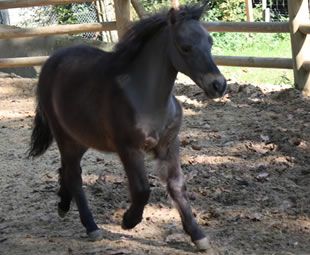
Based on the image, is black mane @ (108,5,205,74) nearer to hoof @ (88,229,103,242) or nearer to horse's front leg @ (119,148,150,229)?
horse's front leg @ (119,148,150,229)

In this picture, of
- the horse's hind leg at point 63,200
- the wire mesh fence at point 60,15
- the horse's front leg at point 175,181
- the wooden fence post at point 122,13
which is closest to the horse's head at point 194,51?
the horse's front leg at point 175,181

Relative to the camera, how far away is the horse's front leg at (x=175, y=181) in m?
3.71

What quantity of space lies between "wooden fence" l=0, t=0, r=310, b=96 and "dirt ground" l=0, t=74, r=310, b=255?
37 cm

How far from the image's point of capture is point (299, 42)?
714 centimetres

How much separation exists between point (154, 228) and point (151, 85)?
3.75 ft

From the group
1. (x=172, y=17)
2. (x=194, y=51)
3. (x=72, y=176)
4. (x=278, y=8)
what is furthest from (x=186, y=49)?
(x=278, y=8)

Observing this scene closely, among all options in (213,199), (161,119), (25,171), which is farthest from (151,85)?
(25,171)

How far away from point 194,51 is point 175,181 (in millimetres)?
898

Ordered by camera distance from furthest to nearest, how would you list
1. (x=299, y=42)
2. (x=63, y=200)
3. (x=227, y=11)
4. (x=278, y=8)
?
1. (x=278, y=8)
2. (x=227, y=11)
3. (x=299, y=42)
4. (x=63, y=200)

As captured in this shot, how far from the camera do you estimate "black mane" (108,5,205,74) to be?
355 centimetres

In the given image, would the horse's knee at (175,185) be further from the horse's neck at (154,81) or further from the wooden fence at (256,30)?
the wooden fence at (256,30)

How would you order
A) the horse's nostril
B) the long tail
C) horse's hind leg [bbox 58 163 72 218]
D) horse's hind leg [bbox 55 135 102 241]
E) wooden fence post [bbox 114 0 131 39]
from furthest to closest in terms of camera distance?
wooden fence post [bbox 114 0 131 39] → the long tail → horse's hind leg [bbox 58 163 72 218] → horse's hind leg [bbox 55 135 102 241] → the horse's nostril

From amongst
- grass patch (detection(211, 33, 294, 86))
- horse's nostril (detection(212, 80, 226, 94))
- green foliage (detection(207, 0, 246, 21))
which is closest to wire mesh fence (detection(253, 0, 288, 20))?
green foliage (detection(207, 0, 246, 21))

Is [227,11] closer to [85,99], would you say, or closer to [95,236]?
[85,99]
